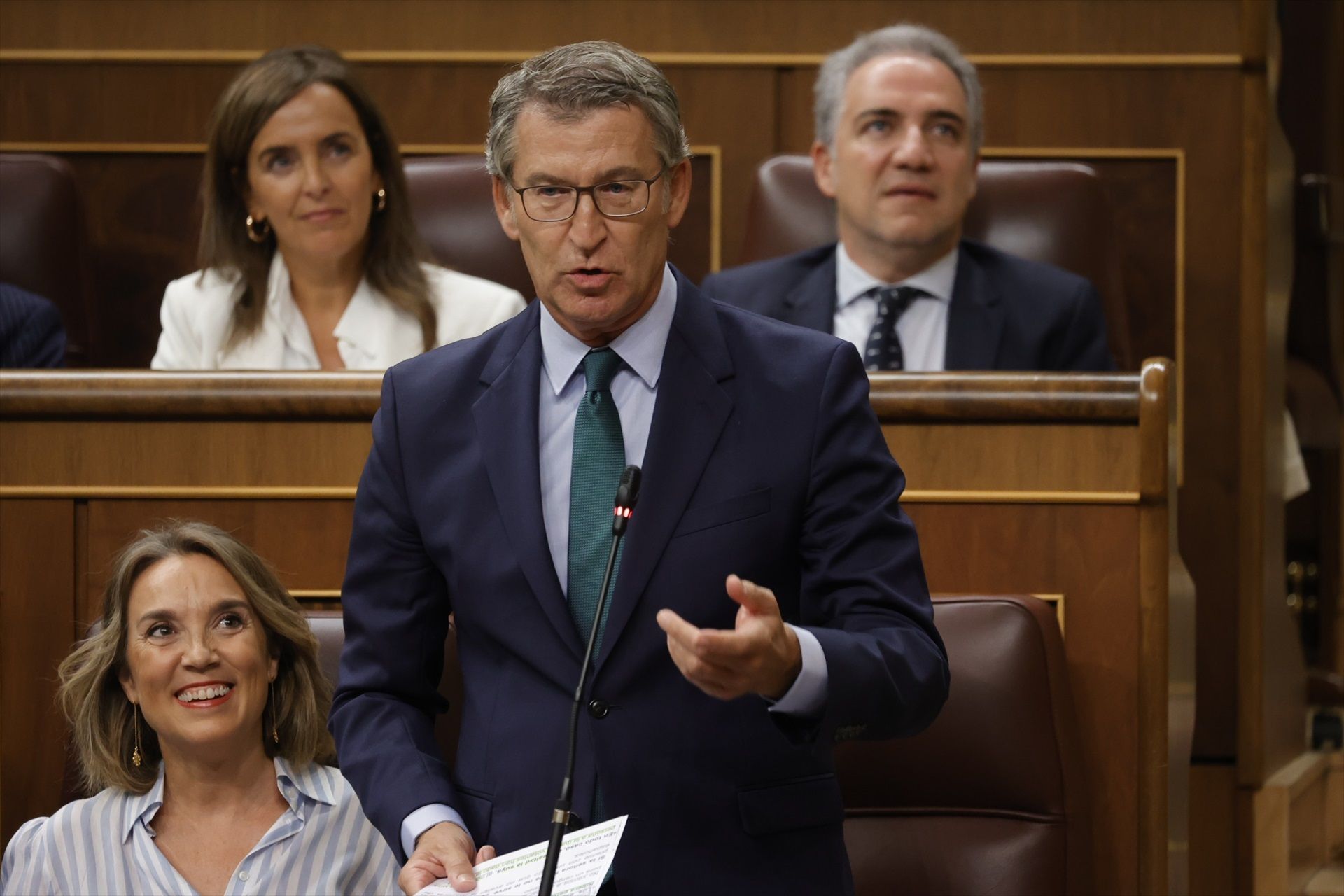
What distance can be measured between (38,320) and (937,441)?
3.41 ft

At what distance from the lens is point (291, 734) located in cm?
130

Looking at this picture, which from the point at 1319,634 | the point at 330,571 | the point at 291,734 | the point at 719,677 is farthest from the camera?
the point at 1319,634

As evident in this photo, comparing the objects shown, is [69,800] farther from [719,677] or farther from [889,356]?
[889,356]

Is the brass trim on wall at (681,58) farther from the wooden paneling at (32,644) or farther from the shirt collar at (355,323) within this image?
the wooden paneling at (32,644)

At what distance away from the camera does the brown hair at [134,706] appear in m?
1.29

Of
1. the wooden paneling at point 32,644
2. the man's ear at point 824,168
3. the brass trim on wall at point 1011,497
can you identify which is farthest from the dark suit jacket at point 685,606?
the man's ear at point 824,168

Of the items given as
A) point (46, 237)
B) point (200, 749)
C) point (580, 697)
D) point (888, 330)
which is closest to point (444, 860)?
point (580, 697)

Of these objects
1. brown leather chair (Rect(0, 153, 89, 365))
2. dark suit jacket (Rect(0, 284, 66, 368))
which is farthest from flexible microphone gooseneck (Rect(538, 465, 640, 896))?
brown leather chair (Rect(0, 153, 89, 365))

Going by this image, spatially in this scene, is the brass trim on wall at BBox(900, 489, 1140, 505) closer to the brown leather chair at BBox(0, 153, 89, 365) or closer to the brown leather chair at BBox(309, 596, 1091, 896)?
the brown leather chair at BBox(309, 596, 1091, 896)

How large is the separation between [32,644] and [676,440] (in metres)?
0.68

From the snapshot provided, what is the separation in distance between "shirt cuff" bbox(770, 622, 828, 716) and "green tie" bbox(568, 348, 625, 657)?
0.15m

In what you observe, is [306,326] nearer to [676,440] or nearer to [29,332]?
[29,332]

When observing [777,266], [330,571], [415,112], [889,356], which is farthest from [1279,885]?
[415,112]

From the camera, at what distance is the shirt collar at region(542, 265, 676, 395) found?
1056 mm
